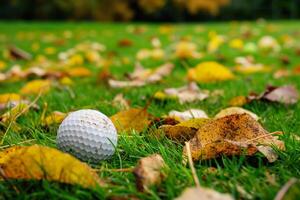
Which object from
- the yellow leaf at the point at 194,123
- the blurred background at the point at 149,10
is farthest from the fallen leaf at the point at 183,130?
the blurred background at the point at 149,10

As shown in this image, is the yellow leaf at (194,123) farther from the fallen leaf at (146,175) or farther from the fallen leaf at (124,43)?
the fallen leaf at (124,43)

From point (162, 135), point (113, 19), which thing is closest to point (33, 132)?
point (162, 135)

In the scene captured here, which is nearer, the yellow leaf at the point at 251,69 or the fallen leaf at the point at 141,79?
the fallen leaf at the point at 141,79

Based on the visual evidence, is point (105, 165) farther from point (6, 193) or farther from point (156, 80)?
point (156, 80)

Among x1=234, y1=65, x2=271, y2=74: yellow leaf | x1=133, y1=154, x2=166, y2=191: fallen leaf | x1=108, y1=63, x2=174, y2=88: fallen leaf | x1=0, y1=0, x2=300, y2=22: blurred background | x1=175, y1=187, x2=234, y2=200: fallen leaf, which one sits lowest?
x1=0, y1=0, x2=300, y2=22: blurred background

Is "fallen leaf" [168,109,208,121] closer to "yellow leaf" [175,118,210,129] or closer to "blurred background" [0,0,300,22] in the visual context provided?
"yellow leaf" [175,118,210,129]

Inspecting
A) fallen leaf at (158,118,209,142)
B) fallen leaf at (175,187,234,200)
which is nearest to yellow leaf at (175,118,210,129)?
fallen leaf at (158,118,209,142)

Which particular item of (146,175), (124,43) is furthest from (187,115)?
(124,43)
